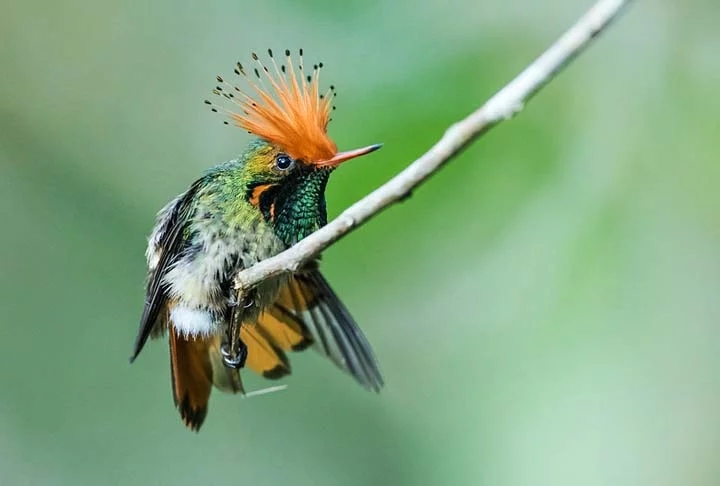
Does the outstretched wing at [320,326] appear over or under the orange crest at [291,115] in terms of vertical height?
under

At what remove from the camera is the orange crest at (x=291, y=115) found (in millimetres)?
772

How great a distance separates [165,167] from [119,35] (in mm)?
240

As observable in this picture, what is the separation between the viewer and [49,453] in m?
1.45

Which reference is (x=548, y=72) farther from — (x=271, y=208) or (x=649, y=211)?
(x=649, y=211)

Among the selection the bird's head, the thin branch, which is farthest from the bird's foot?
the thin branch

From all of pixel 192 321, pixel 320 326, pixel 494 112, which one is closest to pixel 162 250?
pixel 192 321

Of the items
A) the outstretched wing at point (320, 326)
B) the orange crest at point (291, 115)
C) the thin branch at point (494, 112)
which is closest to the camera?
the thin branch at point (494, 112)

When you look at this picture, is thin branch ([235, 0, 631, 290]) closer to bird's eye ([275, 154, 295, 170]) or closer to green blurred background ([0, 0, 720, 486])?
bird's eye ([275, 154, 295, 170])

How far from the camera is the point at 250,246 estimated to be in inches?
33.6

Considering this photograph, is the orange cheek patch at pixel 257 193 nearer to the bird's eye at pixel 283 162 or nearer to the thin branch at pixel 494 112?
the bird's eye at pixel 283 162

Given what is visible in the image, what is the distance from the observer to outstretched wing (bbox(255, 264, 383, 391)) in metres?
0.93

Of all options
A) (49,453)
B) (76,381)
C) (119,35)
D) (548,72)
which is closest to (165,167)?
(119,35)

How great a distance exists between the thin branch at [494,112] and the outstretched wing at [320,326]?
1.18 ft

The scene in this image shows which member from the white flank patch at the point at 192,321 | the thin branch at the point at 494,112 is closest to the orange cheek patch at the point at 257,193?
the white flank patch at the point at 192,321
